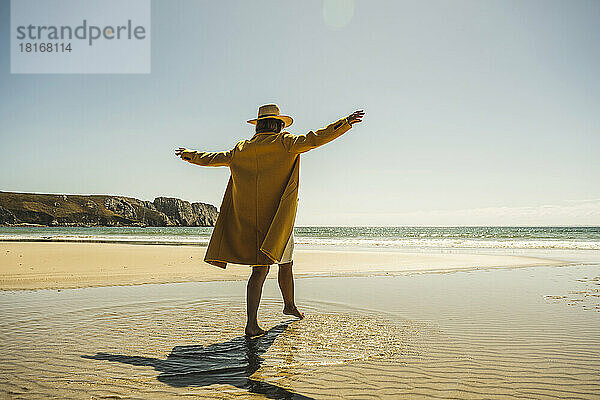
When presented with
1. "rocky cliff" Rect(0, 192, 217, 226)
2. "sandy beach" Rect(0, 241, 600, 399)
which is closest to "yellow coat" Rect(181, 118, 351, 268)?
"sandy beach" Rect(0, 241, 600, 399)

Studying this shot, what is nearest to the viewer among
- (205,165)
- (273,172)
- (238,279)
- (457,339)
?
(457,339)

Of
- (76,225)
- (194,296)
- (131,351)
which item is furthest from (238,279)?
(76,225)

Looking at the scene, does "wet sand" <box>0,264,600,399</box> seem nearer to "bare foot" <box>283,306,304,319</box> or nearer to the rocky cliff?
"bare foot" <box>283,306,304,319</box>

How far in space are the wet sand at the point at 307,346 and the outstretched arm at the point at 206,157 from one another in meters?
1.62

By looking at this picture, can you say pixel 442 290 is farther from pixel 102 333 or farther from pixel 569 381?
pixel 102 333

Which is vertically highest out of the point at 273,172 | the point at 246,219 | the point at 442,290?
the point at 273,172

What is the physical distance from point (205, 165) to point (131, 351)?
6.35ft

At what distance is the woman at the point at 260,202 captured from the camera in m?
4.45

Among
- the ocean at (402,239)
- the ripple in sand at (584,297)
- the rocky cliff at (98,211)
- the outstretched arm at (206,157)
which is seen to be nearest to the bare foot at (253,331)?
the outstretched arm at (206,157)

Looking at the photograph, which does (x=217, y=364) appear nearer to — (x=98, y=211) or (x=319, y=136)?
(x=319, y=136)

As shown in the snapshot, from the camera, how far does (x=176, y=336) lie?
4.25m

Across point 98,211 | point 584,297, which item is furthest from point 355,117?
point 98,211

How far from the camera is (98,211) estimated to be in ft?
347

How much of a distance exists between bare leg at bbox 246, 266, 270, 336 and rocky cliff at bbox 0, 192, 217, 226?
89.6 metres
